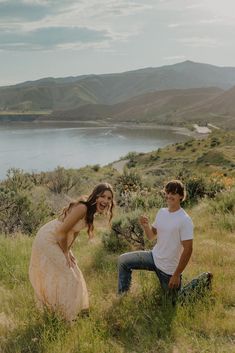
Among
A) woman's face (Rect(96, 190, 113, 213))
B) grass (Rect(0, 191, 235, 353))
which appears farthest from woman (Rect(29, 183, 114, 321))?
grass (Rect(0, 191, 235, 353))

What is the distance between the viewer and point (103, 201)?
4.27m

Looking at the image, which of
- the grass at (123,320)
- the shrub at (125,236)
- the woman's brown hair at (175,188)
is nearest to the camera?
the grass at (123,320)

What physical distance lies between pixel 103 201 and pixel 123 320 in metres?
1.05

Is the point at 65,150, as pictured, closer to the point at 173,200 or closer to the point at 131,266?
the point at 131,266

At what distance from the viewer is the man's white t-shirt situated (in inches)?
171

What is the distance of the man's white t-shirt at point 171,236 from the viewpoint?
4352 mm

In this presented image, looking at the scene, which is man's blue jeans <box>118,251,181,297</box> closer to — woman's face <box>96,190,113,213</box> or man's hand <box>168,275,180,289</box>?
man's hand <box>168,275,180,289</box>

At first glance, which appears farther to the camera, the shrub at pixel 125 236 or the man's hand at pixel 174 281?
the shrub at pixel 125 236

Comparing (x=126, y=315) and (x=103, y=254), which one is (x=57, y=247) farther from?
(x=103, y=254)

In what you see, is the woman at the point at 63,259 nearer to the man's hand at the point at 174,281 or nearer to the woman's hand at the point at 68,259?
the woman's hand at the point at 68,259

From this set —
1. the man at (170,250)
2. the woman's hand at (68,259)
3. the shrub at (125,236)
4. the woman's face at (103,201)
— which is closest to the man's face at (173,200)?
the man at (170,250)

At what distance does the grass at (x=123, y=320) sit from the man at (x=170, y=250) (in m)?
0.16

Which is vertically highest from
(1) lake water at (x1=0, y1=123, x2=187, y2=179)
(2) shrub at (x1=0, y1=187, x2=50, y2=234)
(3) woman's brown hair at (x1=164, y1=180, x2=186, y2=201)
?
(3) woman's brown hair at (x1=164, y1=180, x2=186, y2=201)

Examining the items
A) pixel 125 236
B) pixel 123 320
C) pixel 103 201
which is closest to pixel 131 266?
pixel 123 320
